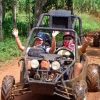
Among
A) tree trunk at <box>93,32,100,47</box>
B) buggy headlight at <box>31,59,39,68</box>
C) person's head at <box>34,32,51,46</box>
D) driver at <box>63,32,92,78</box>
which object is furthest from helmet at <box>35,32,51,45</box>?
tree trunk at <box>93,32,100,47</box>

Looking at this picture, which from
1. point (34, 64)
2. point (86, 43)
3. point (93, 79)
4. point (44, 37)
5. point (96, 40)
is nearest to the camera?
point (34, 64)

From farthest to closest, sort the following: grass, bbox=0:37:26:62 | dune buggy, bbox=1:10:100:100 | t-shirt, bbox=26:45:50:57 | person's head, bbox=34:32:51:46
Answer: grass, bbox=0:37:26:62 < person's head, bbox=34:32:51:46 < t-shirt, bbox=26:45:50:57 < dune buggy, bbox=1:10:100:100

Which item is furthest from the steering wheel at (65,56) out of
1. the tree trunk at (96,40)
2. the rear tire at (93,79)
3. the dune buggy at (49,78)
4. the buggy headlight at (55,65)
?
the tree trunk at (96,40)

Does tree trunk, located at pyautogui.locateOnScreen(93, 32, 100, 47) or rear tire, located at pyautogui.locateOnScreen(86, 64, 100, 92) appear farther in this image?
tree trunk, located at pyautogui.locateOnScreen(93, 32, 100, 47)

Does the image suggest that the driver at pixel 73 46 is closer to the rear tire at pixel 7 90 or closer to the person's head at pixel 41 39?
the person's head at pixel 41 39

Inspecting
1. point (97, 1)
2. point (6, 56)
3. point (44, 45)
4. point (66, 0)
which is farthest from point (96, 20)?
point (44, 45)

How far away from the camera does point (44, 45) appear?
788 cm

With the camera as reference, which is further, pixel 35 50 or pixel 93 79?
pixel 93 79

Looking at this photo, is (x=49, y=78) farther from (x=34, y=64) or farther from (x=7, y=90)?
(x=7, y=90)

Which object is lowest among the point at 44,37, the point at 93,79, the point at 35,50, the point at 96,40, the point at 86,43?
the point at 93,79

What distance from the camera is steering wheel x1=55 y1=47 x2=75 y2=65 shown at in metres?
6.96

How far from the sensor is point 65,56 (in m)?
7.19

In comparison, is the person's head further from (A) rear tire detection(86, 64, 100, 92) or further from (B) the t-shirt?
(A) rear tire detection(86, 64, 100, 92)

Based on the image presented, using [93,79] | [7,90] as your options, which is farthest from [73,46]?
[7,90]
